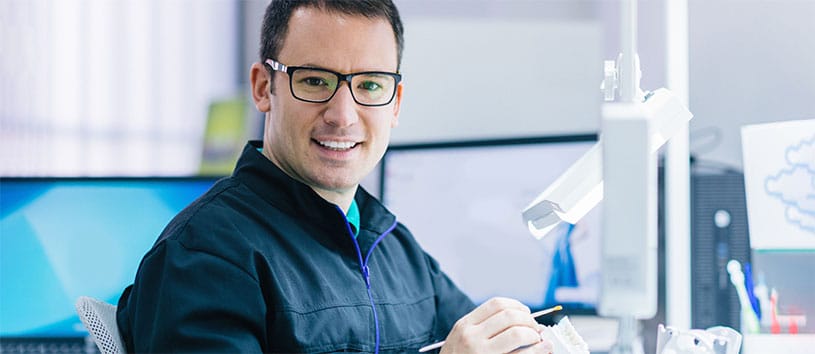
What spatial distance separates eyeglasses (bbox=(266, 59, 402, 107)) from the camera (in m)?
1.20

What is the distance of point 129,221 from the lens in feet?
5.74

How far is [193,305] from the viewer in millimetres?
975

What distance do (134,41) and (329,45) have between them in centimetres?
255

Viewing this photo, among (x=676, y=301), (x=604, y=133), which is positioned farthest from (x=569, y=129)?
(x=604, y=133)

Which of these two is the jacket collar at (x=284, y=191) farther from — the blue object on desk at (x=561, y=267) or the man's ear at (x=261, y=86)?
the blue object on desk at (x=561, y=267)

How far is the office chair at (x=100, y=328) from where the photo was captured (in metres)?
1.06

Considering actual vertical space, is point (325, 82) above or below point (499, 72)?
below

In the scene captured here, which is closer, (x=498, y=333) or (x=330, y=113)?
(x=498, y=333)

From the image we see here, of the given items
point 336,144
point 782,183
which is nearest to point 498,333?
point 336,144

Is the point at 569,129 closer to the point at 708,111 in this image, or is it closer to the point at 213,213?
the point at 708,111

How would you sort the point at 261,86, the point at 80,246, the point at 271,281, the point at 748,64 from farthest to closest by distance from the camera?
the point at 80,246 → the point at 748,64 → the point at 261,86 → the point at 271,281

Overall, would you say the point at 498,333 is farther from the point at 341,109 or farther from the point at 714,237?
the point at 714,237

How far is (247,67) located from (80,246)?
8.10ft

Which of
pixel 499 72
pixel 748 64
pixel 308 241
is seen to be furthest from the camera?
pixel 499 72
